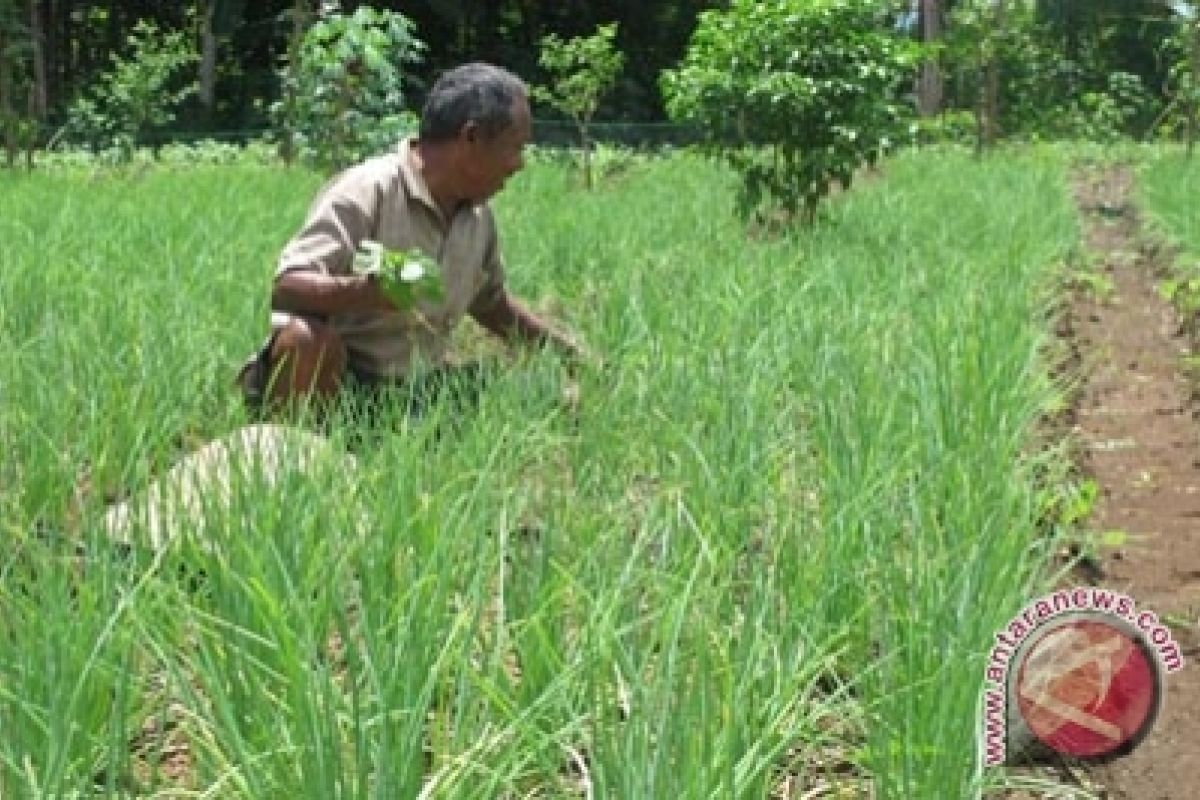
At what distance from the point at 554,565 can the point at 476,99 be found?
4.45 ft

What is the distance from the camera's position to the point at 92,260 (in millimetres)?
4074

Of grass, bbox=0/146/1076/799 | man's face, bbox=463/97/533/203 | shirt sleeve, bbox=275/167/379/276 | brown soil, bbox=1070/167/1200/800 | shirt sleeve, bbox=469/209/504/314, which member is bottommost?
brown soil, bbox=1070/167/1200/800

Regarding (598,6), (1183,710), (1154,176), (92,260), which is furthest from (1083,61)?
(1183,710)

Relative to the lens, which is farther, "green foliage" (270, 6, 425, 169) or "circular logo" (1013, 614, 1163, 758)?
"green foliage" (270, 6, 425, 169)

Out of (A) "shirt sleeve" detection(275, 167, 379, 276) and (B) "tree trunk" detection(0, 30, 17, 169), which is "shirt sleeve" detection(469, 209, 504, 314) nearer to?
(A) "shirt sleeve" detection(275, 167, 379, 276)

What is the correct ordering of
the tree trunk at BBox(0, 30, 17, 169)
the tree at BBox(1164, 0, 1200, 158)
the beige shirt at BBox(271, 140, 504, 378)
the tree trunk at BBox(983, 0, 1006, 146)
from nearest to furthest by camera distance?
the beige shirt at BBox(271, 140, 504, 378), the tree trunk at BBox(0, 30, 17, 169), the tree at BBox(1164, 0, 1200, 158), the tree trunk at BBox(983, 0, 1006, 146)

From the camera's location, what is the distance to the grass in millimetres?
1288

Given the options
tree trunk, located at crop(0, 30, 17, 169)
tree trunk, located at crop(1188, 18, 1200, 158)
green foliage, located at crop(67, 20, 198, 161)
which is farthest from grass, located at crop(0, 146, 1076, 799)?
tree trunk, located at crop(1188, 18, 1200, 158)

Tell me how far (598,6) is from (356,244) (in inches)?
742

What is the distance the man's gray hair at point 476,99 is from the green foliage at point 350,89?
5269 mm

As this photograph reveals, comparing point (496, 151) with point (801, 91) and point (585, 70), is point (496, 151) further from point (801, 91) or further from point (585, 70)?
point (585, 70)

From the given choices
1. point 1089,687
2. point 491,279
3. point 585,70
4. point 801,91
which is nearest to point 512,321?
point 491,279

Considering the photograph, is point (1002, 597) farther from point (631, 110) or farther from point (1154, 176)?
point (631, 110)

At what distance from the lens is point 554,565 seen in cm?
157
